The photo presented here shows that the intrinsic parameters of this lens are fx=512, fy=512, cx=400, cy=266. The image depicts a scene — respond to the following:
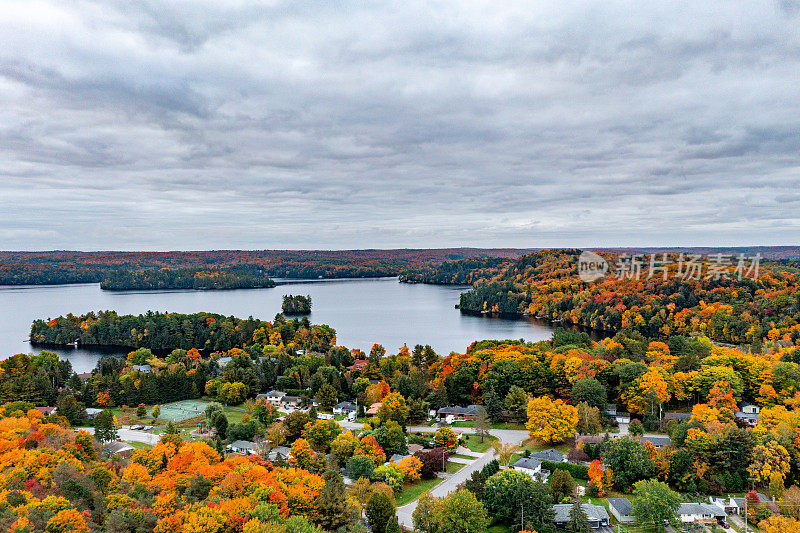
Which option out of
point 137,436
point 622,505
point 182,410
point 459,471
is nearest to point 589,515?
point 622,505

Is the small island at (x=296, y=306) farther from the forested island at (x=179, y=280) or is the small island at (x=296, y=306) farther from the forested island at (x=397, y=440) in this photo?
the forested island at (x=179, y=280)

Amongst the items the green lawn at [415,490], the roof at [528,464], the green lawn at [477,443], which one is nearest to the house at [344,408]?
the green lawn at [477,443]

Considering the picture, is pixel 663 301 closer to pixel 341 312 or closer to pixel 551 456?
pixel 341 312

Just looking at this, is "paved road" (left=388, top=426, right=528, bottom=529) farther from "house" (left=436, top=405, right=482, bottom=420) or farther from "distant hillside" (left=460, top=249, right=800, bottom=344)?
"distant hillside" (left=460, top=249, right=800, bottom=344)

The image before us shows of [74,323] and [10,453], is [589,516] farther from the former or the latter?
[74,323]

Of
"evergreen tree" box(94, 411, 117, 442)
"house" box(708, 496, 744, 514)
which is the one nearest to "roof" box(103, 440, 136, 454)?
"evergreen tree" box(94, 411, 117, 442)

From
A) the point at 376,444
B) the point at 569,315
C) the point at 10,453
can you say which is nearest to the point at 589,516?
the point at 376,444
